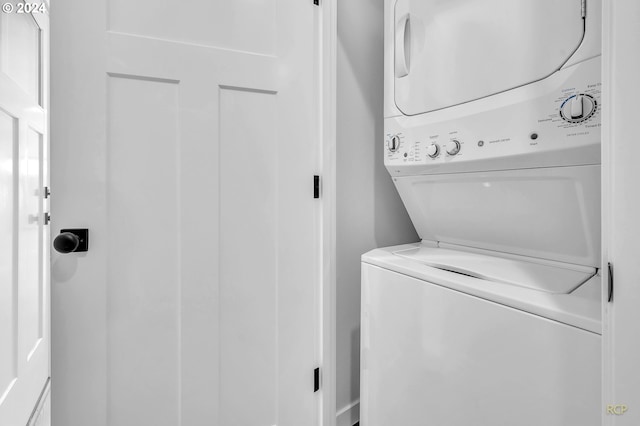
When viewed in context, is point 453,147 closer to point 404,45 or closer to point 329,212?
point 404,45

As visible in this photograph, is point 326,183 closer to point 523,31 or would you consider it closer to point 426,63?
point 426,63

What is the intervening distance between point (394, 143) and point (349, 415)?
1296 millimetres

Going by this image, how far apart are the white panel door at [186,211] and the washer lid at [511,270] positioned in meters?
0.58

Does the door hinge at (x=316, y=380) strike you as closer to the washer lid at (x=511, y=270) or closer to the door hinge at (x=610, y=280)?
the washer lid at (x=511, y=270)

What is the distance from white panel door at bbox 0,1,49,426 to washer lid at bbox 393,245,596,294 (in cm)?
181

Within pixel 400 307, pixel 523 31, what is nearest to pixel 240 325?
pixel 400 307

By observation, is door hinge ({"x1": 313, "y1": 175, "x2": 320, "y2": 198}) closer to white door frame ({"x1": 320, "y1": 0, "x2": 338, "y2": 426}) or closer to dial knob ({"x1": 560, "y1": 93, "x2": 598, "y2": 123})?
white door frame ({"x1": 320, "y1": 0, "x2": 338, "y2": 426})

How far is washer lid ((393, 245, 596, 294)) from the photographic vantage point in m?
0.75

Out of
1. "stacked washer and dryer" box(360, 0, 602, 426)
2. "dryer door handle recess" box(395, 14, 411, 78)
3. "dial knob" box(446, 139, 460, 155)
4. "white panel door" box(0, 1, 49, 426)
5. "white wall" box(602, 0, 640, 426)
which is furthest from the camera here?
"white panel door" box(0, 1, 49, 426)

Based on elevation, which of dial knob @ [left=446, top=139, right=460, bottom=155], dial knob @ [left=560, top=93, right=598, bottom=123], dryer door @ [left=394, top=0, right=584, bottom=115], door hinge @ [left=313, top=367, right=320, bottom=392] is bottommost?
door hinge @ [left=313, top=367, right=320, bottom=392]

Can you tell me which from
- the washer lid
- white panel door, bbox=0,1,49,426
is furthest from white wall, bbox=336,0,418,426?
white panel door, bbox=0,1,49,426

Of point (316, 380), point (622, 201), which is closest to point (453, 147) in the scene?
point (622, 201)

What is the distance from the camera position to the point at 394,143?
1.16 m

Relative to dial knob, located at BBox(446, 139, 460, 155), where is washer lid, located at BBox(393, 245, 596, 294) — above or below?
below
